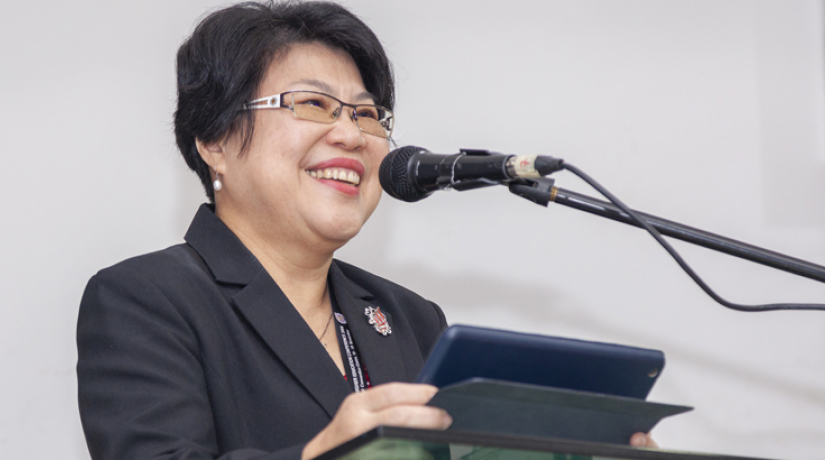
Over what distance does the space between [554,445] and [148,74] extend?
164cm

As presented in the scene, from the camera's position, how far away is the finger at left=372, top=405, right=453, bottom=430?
753 millimetres

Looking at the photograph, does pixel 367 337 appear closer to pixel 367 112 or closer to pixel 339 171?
pixel 339 171

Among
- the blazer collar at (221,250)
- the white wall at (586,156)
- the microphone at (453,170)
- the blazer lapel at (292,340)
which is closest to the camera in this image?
the microphone at (453,170)

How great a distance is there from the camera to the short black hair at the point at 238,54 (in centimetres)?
160

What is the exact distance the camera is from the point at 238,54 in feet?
5.30

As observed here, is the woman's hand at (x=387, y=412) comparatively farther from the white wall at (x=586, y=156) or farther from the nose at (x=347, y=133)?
the white wall at (x=586, y=156)

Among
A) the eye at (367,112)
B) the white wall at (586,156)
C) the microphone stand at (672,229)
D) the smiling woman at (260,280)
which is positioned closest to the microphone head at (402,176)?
the microphone stand at (672,229)

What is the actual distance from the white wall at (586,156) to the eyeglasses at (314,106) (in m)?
0.55

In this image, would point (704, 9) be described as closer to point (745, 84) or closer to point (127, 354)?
point (745, 84)

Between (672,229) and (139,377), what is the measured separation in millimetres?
800

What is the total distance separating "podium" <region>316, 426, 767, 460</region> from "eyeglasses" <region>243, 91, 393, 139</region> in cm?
92

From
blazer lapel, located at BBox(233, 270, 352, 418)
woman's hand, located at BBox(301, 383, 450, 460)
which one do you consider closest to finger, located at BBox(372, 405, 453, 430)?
woman's hand, located at BBox(301, 383, 450, 460)

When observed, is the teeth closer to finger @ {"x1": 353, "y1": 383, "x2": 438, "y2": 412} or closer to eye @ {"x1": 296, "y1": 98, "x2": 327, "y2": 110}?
eye @ {"x1": 296, "y1": 98, "x2": 327, "y2": 110}

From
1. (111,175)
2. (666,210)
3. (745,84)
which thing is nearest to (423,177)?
(111,175)
